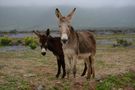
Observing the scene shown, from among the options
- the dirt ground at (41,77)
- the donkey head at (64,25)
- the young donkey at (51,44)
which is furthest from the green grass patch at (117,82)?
the donkey head at (64,25)

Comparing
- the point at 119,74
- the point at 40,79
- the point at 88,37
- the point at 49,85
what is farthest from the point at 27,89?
the point at 119,74

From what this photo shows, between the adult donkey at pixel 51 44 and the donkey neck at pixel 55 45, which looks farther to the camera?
the donkey neck at pixel 55 45

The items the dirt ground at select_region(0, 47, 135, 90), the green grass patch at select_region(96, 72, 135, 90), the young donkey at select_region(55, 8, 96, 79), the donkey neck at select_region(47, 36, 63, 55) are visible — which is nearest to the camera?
the young donkey at select_region(55, 8, 96, 79)

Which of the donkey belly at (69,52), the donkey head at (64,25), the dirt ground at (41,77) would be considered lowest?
the dirt ground at (41,77)

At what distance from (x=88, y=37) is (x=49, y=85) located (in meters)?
3.11

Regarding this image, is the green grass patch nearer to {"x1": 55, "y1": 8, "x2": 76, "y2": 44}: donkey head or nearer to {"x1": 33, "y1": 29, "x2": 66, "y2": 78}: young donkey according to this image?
{"x1": 33, "y1": 29, "x2": 66, "y2": 78}: young donkey

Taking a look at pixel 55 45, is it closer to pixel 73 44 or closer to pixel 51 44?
pixel 51 44

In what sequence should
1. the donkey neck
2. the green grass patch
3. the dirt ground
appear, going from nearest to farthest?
the dirt ground < the green grass patch < the donkey neck

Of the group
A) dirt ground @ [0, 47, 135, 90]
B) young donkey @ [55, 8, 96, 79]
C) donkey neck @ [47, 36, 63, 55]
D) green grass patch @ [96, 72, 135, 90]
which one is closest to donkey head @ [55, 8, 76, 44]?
young donkey @ [55, 8, 96, 79]

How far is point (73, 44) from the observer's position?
15320mm

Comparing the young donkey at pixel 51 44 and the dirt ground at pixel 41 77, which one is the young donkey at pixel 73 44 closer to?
the dirt ground at pixel 41 77

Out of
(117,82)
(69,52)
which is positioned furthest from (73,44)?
(117,82)

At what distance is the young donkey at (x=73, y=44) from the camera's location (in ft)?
47.9

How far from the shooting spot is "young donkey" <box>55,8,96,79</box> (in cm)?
1460
